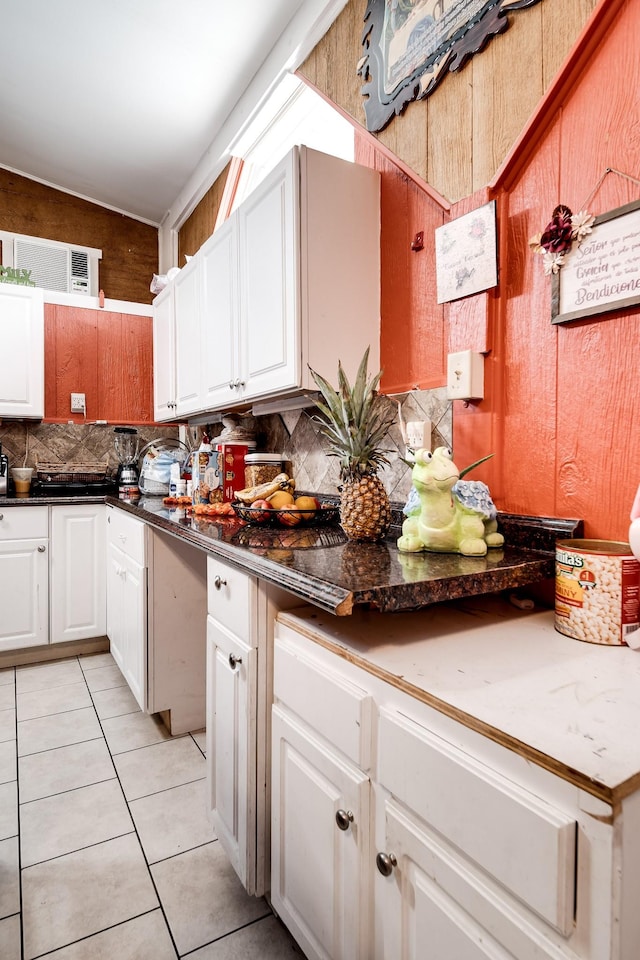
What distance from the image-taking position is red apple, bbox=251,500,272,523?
165cm

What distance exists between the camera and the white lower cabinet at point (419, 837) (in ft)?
1.73

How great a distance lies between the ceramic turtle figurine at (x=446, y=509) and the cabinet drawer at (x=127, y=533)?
1.28 metres

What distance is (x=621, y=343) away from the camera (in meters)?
1.09

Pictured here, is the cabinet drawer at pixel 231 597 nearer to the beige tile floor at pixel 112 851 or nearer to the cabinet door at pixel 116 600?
the beige tile floor at pixel 112 851

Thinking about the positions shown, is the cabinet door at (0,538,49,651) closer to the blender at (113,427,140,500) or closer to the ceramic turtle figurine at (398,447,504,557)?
the blender at (113,427,140,500)

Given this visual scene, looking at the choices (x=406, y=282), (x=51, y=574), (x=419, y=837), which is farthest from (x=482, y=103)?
(x=51, y=574)

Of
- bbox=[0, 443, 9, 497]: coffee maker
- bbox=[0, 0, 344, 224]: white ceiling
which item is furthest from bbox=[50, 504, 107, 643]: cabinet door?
bbox=[0, 0, 344, 224]: white ceiling

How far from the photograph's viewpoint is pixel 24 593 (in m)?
2.84

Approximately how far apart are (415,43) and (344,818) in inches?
78.1

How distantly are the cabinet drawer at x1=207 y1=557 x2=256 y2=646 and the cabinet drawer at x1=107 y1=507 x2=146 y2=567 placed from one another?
0.80m

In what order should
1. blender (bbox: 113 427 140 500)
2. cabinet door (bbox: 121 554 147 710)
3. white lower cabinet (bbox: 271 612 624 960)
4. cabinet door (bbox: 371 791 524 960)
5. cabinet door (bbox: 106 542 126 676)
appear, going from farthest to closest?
blender (bbox: 113 427 140 500), cabinet door (bbox: 106 542 126 676), cabinet door (bbox: 121 554 147 710), cabinet door (bbox: 371 791 524 960), white lower cabinet (bbox: 271 612 624 960)

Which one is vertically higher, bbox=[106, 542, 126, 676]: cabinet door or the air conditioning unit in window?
the air conditioning unit in window

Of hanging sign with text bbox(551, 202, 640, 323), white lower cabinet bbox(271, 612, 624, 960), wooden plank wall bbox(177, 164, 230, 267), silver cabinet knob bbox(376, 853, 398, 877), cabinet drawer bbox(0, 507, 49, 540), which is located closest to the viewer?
white lower cabinet bbox(271, 612, 624, 960)

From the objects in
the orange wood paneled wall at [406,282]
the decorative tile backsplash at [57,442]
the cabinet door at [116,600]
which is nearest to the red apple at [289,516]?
the orange wood paneled wall at [406,282]
